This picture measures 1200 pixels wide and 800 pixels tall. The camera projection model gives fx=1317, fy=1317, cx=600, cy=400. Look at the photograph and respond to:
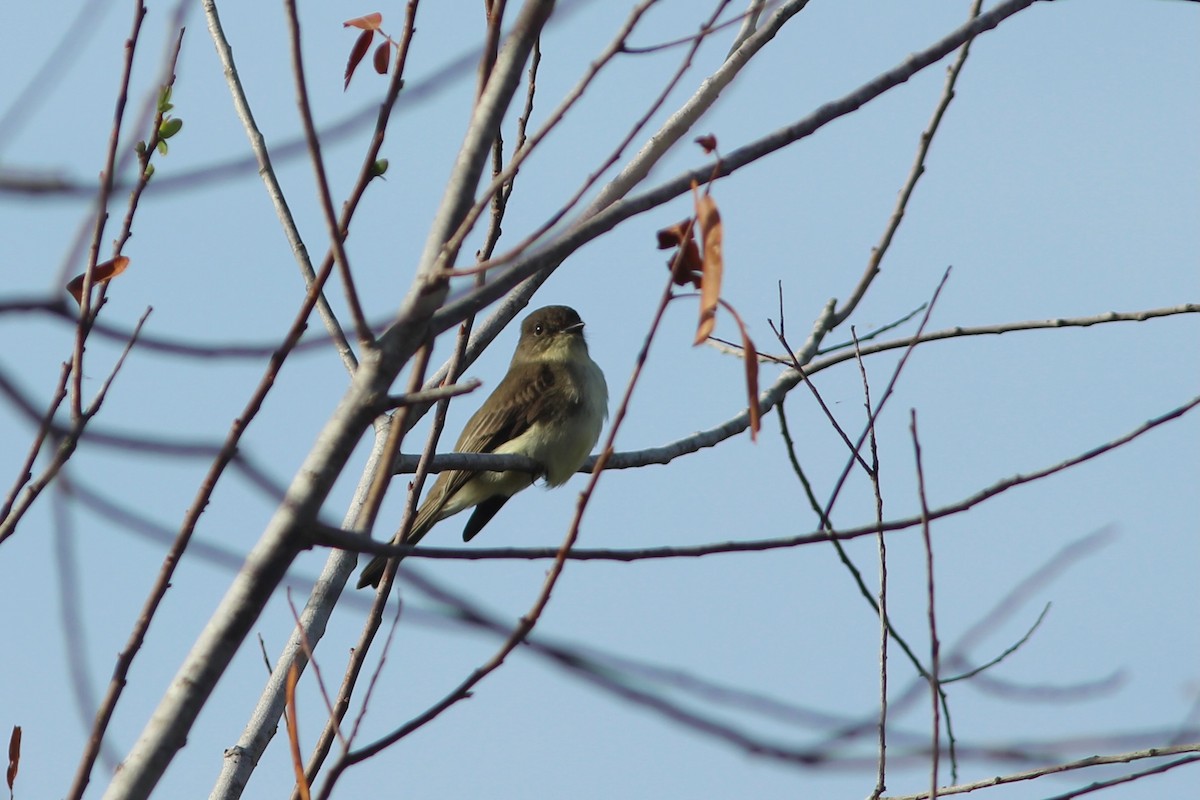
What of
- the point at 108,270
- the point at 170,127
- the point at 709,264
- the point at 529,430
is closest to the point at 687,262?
the point at 709,264

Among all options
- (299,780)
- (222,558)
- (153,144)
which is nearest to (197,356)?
(222,558)

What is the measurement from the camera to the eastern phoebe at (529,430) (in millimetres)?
7910

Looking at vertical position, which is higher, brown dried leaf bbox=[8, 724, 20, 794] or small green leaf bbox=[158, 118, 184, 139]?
small green leaf bbox=[158, 118, 184, 139]

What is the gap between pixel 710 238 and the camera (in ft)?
7.95

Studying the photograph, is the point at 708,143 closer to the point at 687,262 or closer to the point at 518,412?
the point at 687,262

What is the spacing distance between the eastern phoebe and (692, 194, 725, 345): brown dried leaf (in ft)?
17.4

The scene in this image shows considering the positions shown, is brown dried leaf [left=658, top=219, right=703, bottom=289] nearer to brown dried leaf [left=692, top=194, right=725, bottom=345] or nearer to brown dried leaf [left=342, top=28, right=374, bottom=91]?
brown dried leaf [left=692, top=194, right=725, bottom=345]

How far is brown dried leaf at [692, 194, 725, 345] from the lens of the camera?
2.31m

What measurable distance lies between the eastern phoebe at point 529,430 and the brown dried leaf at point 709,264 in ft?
17.4

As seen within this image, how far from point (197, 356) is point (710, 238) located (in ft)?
3.52

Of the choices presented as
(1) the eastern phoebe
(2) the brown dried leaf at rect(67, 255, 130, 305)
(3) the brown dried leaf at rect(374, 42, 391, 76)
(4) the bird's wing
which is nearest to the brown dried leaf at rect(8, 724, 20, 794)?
(2) the brown dried leaf at rect(67, 255, 130, 305)

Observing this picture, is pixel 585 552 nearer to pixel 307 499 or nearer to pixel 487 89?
pixel 307 499

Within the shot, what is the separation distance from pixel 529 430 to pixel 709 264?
19.4ft

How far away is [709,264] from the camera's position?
2.40 meters
